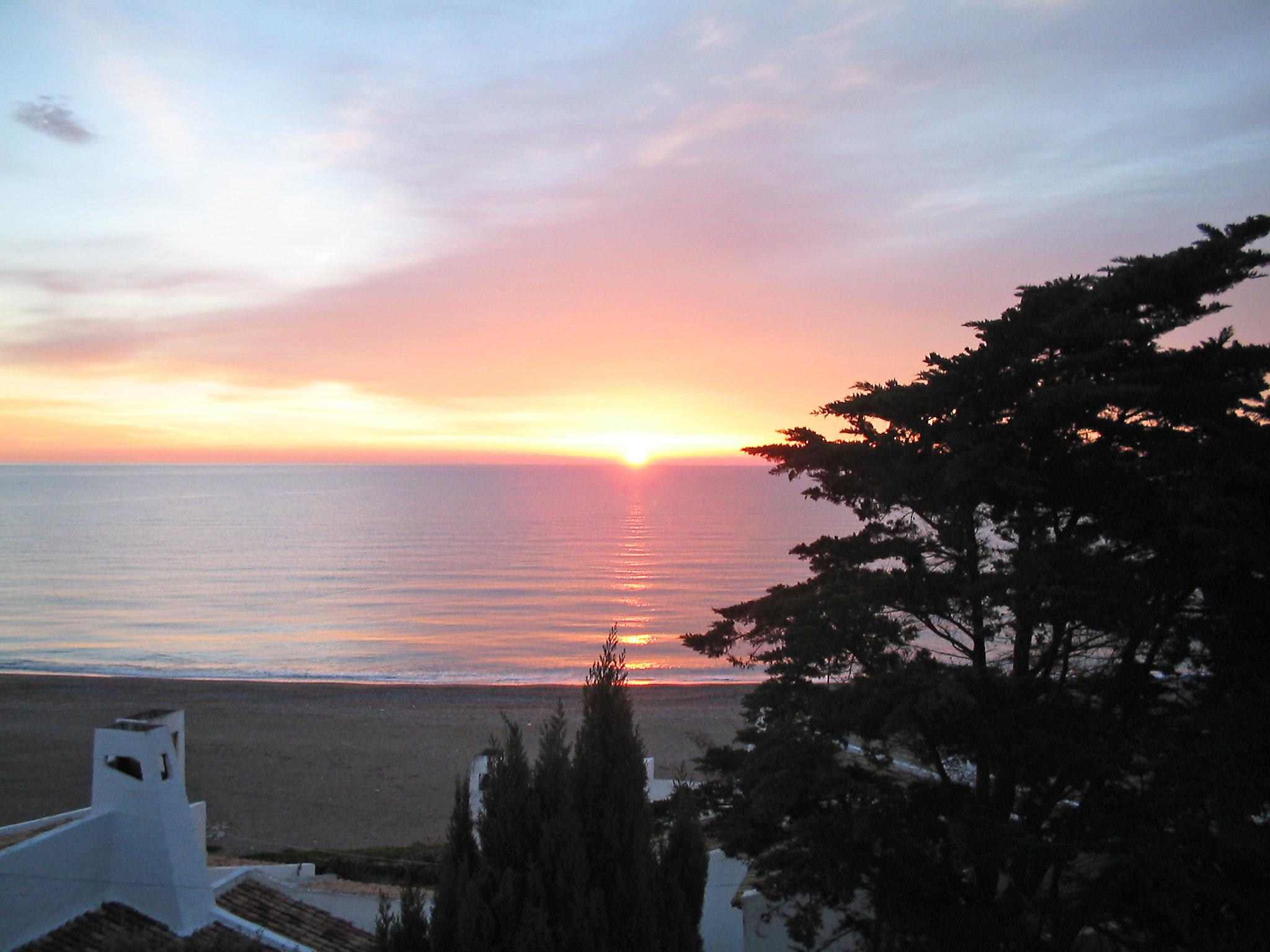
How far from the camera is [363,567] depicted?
72.6 meters

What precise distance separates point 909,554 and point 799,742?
2552 mm

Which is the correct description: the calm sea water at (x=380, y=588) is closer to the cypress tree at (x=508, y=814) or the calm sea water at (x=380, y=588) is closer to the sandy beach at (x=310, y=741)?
the sandy beach at (x=310, y=741)

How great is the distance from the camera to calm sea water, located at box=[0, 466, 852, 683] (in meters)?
42.2

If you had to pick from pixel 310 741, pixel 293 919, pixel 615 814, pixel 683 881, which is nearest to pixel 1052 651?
pixel 683 881

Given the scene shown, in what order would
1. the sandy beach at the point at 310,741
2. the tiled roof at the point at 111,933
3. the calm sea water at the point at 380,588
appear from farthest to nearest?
1. the calm sea water at the point at 380,588
2. the sandy beach at the point at 310,741
3. the tiled roof at the point at 111,933

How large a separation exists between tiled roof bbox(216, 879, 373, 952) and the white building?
25 mm

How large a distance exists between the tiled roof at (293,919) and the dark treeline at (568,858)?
492cm

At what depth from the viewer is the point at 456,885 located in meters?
5.93

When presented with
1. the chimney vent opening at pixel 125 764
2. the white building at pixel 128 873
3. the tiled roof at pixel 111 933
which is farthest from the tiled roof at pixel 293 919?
the chimney vent opening at pixel 125 764

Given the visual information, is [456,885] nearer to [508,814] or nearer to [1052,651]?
[508,814]

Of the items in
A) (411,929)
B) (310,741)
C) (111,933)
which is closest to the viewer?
(411,929)

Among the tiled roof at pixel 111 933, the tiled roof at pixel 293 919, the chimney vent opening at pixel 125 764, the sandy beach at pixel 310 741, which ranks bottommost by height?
the sandy beach at pixel 310 741

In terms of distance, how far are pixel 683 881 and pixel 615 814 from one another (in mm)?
1184

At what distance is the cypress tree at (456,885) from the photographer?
5.73 m
